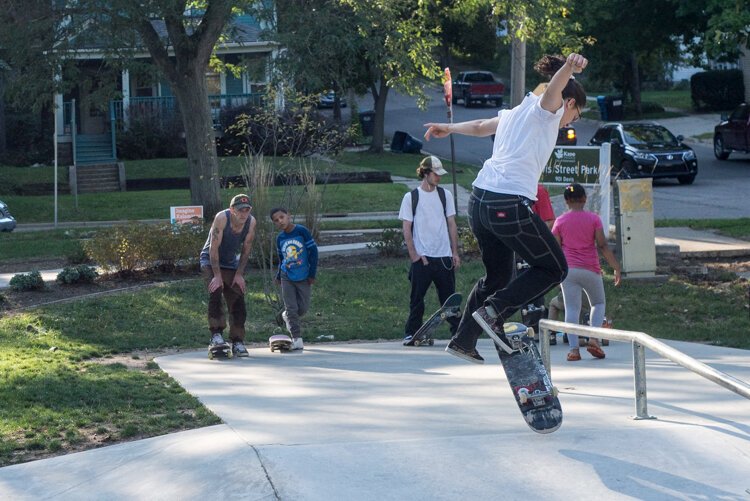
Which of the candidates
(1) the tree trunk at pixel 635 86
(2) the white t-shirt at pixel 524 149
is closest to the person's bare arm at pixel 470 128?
(2) the white t-shirt at pixel 524 149

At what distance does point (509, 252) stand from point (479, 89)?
1896 inches

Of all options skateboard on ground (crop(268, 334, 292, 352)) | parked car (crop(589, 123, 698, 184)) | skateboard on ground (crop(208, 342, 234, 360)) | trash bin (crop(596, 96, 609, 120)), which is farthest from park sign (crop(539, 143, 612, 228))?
trash bin (crop(596, 96, 609, 120))

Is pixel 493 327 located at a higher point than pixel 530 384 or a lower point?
higher

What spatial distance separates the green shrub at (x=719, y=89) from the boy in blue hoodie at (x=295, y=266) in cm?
3905

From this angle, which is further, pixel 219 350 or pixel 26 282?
pixel 26 282

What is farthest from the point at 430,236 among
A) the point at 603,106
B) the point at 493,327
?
the point at 603,106

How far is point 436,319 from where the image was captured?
10.1m

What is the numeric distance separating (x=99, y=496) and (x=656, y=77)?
6226cm

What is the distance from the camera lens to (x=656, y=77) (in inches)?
2499

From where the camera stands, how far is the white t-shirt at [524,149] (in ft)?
18.3

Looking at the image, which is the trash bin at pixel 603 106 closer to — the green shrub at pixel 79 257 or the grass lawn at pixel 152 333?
the grass lawn at pixel 152 333

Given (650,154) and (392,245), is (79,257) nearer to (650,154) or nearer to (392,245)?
(392,245)

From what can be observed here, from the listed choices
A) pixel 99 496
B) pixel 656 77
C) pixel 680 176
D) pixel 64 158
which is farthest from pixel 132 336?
pixel 656 77

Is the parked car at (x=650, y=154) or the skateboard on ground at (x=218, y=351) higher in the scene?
the parked car at (x=650, y=154)
